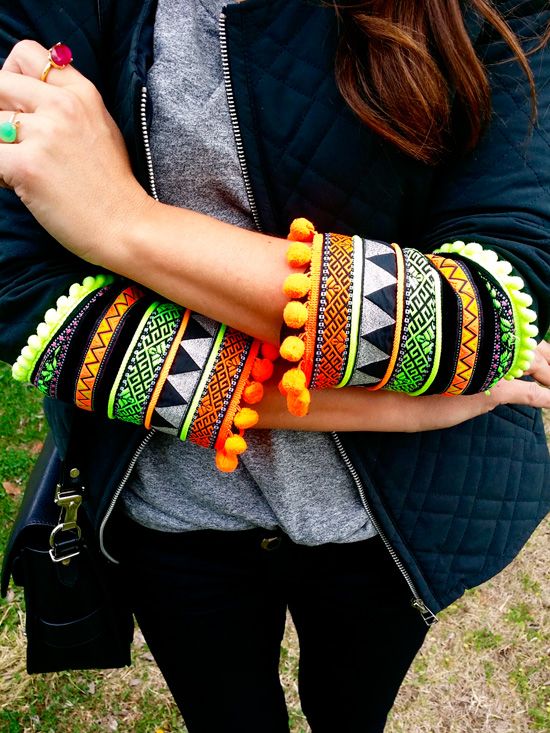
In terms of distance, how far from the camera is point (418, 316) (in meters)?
1.00

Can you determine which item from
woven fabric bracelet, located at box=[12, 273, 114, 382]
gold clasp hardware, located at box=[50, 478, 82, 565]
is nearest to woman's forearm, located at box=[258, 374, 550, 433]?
woven fabric bracelet, located at box=[12, 273, 114, 382]

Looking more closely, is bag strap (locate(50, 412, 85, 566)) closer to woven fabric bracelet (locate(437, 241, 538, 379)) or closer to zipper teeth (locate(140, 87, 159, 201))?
zipper teeth (locate(140, 87, 159, 201))

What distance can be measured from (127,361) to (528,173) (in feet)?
2.29

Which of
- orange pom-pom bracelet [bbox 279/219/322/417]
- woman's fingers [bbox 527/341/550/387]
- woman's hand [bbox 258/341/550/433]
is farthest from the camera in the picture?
woman's fingers [bbox 527/341/550/387]

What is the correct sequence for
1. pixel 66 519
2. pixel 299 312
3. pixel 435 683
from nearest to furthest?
pixel 299 312 < pixel 66 519 < pixel 435 683

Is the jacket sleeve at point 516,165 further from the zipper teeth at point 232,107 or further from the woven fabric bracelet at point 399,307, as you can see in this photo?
the zipper teeth at point 232,107

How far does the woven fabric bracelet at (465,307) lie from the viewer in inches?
39.8

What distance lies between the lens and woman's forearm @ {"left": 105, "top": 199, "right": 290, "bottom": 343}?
1027 millimetres

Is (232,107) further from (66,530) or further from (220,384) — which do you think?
(66,530)

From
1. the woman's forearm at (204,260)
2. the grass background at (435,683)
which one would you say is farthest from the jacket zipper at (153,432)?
the grass background at (435,683)

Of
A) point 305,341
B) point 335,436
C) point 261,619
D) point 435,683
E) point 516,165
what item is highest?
point 516,165

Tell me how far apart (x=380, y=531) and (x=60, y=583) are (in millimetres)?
743

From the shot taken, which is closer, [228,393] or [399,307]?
[399,307]

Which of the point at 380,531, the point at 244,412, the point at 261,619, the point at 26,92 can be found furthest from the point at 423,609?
the point at 26,92
